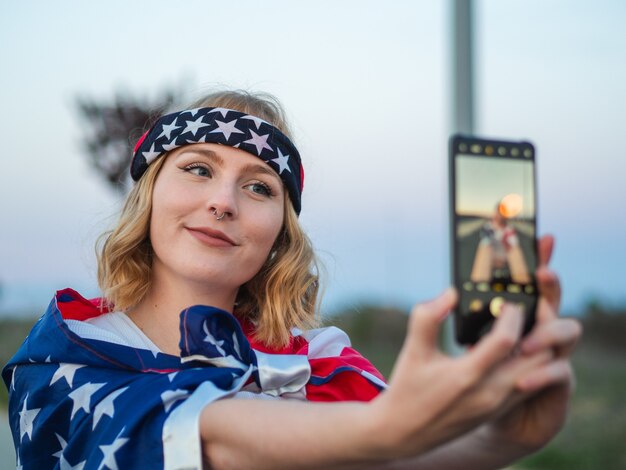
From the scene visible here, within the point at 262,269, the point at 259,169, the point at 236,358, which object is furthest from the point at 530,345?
the point at 262,269

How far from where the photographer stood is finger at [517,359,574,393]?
1.10 metres

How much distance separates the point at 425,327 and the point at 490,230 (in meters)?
0.24

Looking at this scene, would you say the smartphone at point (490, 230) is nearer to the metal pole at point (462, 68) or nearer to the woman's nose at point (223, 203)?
the woman's nose at point (223, 203)

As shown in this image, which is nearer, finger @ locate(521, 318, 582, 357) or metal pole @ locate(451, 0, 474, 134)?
finger @ locate(521, 318, 582, 357)

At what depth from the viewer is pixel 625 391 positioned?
23.6 ft

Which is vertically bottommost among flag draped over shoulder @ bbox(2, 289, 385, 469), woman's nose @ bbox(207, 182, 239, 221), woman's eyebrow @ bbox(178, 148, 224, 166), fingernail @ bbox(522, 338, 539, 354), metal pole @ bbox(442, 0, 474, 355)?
flag draped over shoulder @ bbox(2, 289, 385, 469)

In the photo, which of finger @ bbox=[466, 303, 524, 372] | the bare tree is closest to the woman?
finger @ bbox=[466, 303, 524, 372]

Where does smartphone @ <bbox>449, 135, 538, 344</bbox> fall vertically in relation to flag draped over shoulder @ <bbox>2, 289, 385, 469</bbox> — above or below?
above

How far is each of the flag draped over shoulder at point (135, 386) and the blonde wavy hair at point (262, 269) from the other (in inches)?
5.6

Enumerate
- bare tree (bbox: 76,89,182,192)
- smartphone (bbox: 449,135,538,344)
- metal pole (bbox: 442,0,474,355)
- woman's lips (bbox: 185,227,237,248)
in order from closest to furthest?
smartphone (bbox: 449,135,538,344), woman's lips (bbox: 185,227,237,248), metal pole (bbox: 442,0,474,355), bare tree (bbox: 76,89,182,192)

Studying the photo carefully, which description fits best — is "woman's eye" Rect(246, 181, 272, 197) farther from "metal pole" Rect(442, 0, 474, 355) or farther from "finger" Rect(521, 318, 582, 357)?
"metal pole" Rect(442, 0, 474, 355)

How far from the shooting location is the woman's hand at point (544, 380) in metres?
1.11

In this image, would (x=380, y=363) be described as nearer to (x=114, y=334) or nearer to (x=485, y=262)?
(x=114, y=334)

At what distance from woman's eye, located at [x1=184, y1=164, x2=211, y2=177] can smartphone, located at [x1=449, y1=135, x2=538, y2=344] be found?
0.94 metres
